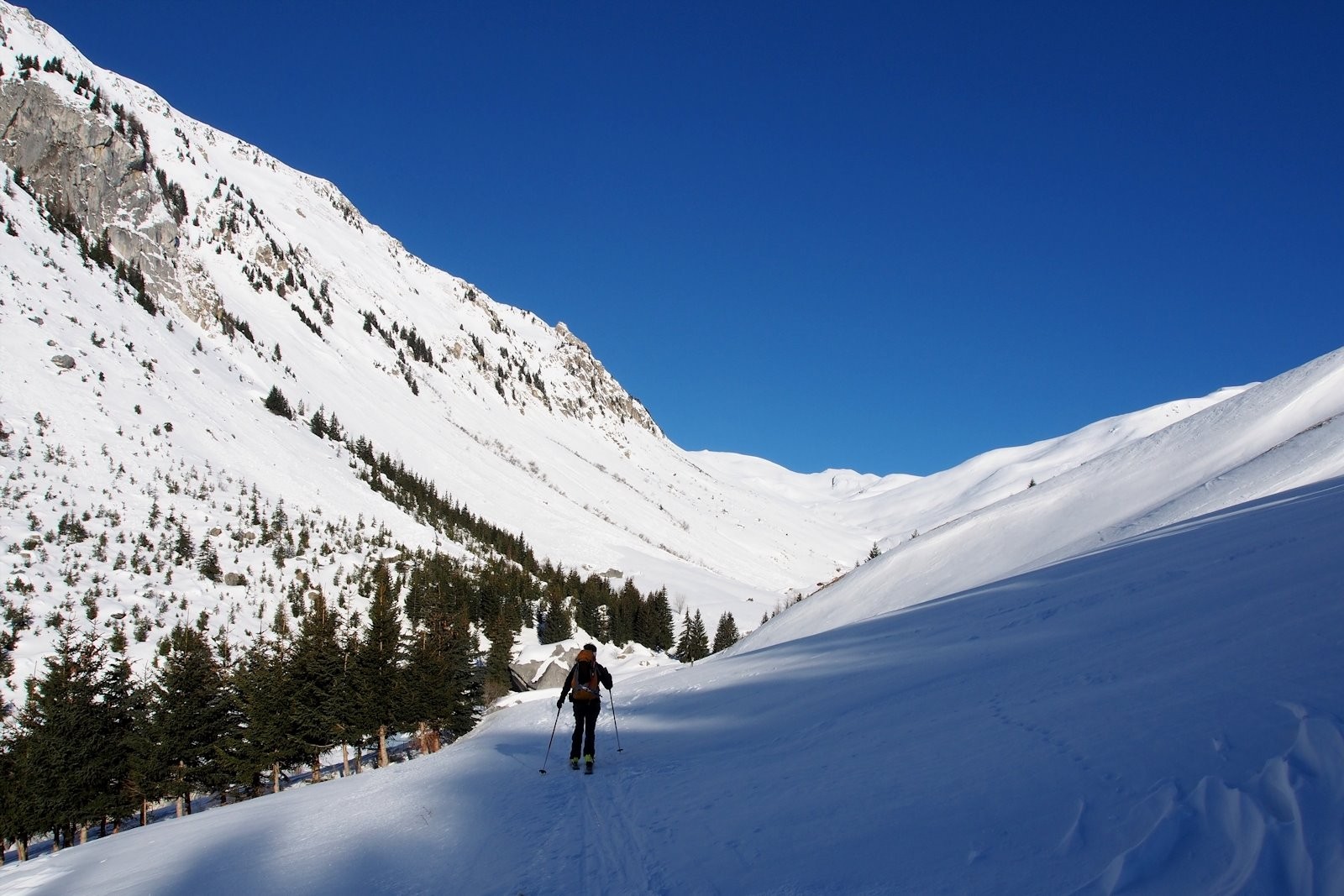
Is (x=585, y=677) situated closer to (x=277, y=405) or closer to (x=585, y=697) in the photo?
(x=585, y=697)

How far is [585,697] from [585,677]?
34 centimetres

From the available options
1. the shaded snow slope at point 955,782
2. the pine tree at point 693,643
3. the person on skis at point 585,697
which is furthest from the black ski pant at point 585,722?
the pine tree at point 693,643

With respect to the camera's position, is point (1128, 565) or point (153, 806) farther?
point (153, 806)

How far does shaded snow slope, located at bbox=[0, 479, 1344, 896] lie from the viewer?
479cm

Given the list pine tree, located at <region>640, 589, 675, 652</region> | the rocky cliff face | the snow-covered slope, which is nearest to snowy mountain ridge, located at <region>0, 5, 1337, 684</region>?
the rocky cliff face

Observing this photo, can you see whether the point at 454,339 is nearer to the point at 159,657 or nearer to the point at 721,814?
the point at 159,657

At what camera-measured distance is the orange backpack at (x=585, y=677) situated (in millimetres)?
12156

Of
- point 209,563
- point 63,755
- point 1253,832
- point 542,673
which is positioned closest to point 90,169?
point 209,563

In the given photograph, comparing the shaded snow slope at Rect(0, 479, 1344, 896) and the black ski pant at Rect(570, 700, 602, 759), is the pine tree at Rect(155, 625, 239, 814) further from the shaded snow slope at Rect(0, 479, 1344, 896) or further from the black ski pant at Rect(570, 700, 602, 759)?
the black ski pant at Rect(570, 700, 602, 759)

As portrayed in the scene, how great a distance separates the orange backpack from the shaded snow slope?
1.34 meters

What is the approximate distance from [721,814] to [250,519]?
209ft

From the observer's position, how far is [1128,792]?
5297mm

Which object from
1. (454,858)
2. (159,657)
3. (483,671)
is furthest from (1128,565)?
(159,657)

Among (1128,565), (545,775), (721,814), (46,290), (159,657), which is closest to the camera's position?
(721,814)
